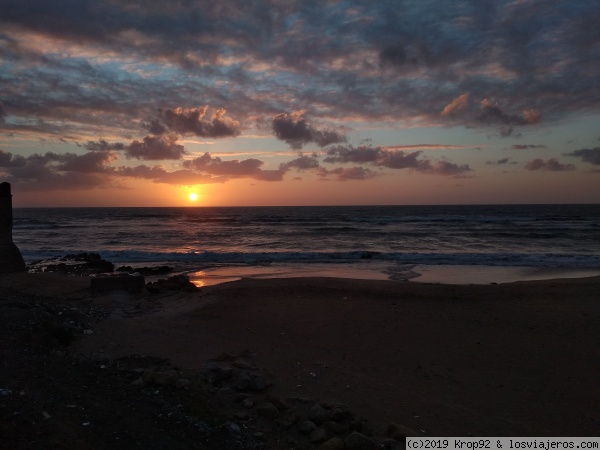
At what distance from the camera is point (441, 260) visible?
22.5 meters

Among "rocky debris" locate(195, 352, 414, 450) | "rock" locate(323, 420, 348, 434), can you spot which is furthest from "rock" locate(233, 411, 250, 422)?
"rock" locate(323, 420, 348, 434)

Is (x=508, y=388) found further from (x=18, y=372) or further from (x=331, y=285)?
(x=331, y=285)

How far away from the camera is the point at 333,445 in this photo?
163 inches

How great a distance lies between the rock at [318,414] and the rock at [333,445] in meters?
0.47

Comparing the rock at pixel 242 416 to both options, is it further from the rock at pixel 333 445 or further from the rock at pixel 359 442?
the rock at pixel 359 442

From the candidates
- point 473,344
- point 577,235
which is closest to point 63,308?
point 473,344

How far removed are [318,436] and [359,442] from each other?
0.42 metres

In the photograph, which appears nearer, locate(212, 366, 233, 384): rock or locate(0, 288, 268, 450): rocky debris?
locate(0, 288, 268, 450): rocky debris

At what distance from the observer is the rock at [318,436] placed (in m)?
4.32

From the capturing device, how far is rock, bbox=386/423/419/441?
452cm

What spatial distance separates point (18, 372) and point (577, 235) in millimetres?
41939

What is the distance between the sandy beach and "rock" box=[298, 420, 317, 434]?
700 mm

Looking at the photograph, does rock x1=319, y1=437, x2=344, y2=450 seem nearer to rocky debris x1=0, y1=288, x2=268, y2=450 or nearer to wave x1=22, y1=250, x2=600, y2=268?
rocky debris x1=0, y1=288, x2=268, y2=450

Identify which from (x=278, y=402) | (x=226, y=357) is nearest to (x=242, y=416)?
(x=278, y=402)
